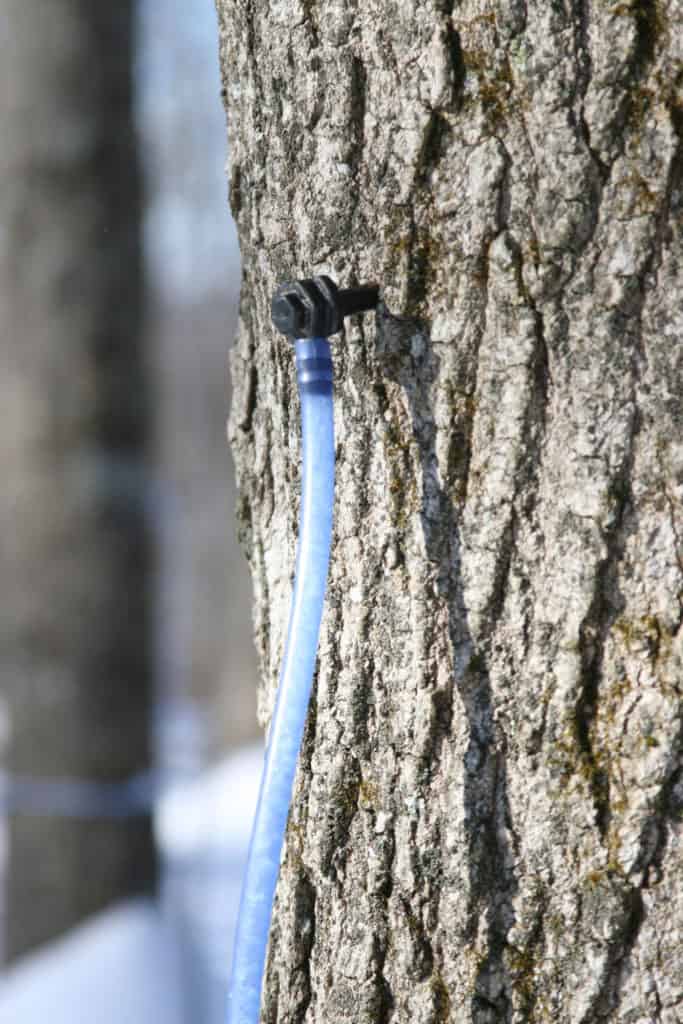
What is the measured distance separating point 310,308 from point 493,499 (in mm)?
271

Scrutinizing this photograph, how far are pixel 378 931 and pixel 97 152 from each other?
3.50m

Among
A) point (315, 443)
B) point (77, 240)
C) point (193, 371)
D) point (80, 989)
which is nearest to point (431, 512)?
point (315, 443)

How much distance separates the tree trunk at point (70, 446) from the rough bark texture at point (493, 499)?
290cm

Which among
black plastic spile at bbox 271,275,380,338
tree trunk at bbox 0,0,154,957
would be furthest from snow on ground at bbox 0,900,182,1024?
black plastic spile at bbox 271,275,380,338

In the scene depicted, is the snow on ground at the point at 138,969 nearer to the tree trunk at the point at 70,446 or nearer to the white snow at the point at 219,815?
the tree trunk at the point at 70,446

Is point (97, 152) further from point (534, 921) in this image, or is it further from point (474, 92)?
point (534, 921)

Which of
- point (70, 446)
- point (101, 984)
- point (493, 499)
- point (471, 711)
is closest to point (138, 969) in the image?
point (101, 984)

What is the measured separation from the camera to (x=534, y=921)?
1123mm

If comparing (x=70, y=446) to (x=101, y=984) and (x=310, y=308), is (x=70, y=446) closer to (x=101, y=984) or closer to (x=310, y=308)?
(x=101, y=984)

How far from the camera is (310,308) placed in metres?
1.08

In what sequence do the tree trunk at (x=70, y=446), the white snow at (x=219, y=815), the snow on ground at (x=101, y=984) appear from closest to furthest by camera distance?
the snow on ground at (x=101, y=984) → the tree trunk at (x=70, y=446) → the white snow at (x=219, y=815)

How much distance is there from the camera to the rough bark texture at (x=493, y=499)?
1040mm

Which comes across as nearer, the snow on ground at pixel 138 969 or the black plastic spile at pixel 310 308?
the black plastic spile at pixel 310 308

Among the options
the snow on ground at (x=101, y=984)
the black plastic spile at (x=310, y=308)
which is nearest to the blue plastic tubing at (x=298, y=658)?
the black plastic spile at (x=310, y=308)
